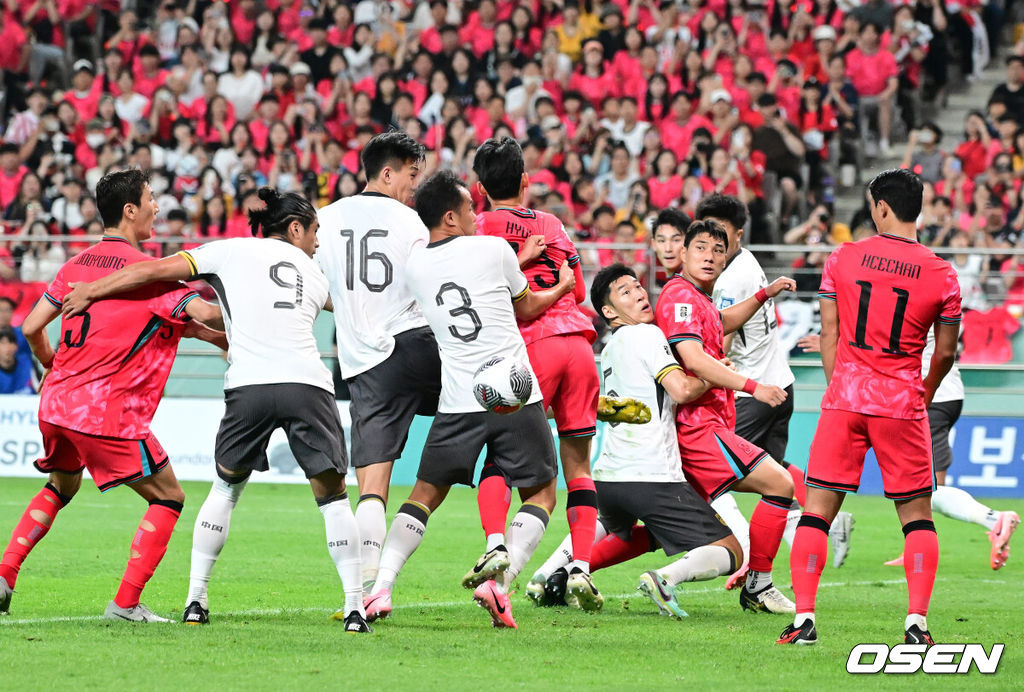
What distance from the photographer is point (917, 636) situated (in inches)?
236

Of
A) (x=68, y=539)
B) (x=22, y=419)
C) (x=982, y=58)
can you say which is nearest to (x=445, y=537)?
(x=68, y=539)

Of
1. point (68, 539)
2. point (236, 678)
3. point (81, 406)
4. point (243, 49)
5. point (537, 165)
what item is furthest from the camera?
point (243, 49)

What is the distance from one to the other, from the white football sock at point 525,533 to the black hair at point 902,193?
2185mm

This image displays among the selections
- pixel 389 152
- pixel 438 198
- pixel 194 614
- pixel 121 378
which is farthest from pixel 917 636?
pixel 121 378

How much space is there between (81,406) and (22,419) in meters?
9.67

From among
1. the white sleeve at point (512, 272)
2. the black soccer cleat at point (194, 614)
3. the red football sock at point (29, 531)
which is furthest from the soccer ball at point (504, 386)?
the red football sock at point (29, 531)

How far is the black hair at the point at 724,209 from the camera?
842 cm

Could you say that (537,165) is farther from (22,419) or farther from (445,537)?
(445,537)

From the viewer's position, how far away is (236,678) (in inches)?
206

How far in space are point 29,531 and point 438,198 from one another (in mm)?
2603

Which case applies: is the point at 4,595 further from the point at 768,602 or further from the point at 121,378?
the point at 768,602

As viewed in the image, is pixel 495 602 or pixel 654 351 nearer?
pixel 495 602

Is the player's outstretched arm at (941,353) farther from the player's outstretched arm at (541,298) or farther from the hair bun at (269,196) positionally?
the hair bun at (269,196)

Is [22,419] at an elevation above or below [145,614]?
below
